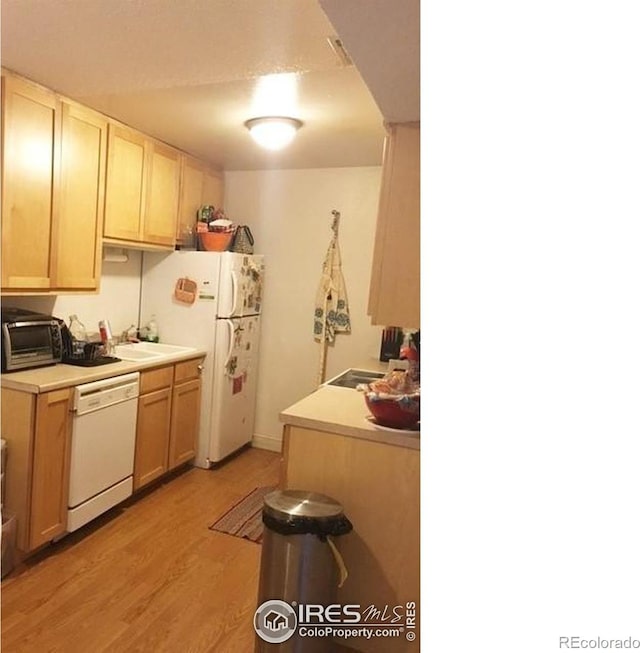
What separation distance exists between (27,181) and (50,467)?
54.1 inches

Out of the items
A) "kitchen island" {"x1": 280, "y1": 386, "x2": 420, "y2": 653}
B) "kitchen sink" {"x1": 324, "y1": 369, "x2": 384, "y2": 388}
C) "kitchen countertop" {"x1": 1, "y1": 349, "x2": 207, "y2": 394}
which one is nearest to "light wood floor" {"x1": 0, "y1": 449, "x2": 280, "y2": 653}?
"kitchen island" {"x1": 280, "y1": 386, "x2": 420, "y2": 653}

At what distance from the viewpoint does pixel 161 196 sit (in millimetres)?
3305

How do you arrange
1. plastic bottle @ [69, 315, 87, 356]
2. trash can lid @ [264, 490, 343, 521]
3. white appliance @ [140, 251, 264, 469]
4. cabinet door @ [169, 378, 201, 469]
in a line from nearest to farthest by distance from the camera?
trash can lid @ [264, 490, 343, 521] < plastic bottle @ [69, 315, 87, 356] < cabinet door @ [169, 378, 201, 469] < white appliance @ [140, 251, 264, 469]

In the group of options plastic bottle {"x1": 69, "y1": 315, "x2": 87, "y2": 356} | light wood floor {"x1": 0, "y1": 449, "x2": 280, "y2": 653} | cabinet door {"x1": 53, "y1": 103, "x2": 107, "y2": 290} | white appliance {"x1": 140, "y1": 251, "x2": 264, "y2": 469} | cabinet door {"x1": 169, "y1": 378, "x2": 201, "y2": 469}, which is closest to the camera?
light wood floor {"x1": 0, "y1": 449, "x2": 280, "y2": 653}

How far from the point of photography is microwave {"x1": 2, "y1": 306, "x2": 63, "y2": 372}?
2.37 meters

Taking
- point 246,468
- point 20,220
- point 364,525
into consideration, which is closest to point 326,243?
point 246,468

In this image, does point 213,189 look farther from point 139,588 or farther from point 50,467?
point 139,588

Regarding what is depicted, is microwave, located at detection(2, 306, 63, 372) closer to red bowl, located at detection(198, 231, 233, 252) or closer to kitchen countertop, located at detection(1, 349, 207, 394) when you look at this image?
kitchen countertop, located at detection(1, 349, 207, 394)

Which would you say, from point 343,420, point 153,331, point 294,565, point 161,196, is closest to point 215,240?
point 161,196

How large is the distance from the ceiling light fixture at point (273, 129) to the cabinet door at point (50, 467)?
1.72 meters

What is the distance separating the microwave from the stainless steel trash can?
61.1 inches

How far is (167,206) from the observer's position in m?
3.38
